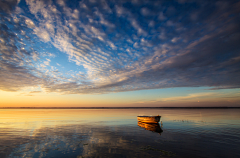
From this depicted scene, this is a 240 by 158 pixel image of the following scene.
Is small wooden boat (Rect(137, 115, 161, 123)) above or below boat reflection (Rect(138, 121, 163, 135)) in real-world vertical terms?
above

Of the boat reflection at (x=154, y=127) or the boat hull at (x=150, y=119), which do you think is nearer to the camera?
the boat reflection at (x=154, y=127)

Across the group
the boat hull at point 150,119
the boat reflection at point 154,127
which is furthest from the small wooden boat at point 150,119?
the boat reflection at point 154,127

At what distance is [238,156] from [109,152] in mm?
13881

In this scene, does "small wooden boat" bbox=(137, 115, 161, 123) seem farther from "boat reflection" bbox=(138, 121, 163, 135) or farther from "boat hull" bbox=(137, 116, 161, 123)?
"boat reflection" bbox=(138, 121, 163, 135)

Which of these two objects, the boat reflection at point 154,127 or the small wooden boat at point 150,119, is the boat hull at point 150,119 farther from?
the boat reflection at point 154,127

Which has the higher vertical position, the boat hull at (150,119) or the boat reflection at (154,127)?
the boat hull at (150,119)

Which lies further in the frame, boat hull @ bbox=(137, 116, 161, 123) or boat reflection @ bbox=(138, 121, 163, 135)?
boat hull @ bbox=(137, 116, 161, 123)

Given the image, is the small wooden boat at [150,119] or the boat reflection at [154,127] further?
the small wooden boat at [150,119]

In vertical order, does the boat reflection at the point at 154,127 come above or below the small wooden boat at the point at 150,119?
below

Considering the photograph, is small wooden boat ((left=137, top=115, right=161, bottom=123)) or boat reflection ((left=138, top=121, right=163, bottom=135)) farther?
small wooden boat ((left=137, top=115, right=161, bottom=123))

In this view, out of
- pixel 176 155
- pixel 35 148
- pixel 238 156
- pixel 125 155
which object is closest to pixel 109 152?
pixel 125 155

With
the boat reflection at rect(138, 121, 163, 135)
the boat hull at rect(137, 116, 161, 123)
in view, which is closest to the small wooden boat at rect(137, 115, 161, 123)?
the boat hull at rect(137, 116, 161, 123)

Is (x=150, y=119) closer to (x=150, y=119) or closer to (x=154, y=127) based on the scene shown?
(x=150, y=119)

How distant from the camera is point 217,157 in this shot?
43.6ft
